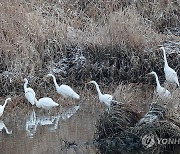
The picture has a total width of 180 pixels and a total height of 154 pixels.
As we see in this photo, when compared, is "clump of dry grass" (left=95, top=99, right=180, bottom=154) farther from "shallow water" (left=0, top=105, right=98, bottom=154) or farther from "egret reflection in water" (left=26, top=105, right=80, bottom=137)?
"egret reflection in water" (left=26, top=105, right=80, bottom=137)

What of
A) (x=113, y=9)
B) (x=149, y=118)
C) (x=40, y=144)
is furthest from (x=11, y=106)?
(x=113, y=9)

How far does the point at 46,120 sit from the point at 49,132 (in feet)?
3.08

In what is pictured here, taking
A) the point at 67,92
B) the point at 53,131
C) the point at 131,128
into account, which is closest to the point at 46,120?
the point at 53,131

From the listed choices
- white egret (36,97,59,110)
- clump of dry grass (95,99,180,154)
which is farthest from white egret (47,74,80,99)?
clump of dry grass (95,99,180,154)

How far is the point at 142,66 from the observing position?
41.0ft

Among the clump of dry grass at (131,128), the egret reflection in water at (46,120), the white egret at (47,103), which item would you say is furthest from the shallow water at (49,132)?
the clump of dry grass at (131,128)

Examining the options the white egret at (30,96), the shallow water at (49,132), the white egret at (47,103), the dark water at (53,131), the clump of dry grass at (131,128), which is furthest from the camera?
the white egret at (30,96)

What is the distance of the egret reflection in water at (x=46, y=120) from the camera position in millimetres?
9558

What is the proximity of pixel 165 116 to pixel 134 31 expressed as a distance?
17.2 ft

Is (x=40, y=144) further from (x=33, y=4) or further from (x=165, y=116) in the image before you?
(x=33, y=4)

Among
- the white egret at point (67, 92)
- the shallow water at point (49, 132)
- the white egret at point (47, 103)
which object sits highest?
the white egret at point (67, 92)

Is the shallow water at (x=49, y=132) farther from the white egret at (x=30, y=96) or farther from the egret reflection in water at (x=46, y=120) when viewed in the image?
the white egret at (x=30, y=96)

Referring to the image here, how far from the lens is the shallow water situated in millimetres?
8430

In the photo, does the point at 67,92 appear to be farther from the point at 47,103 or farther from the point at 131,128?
the point at 131,128
